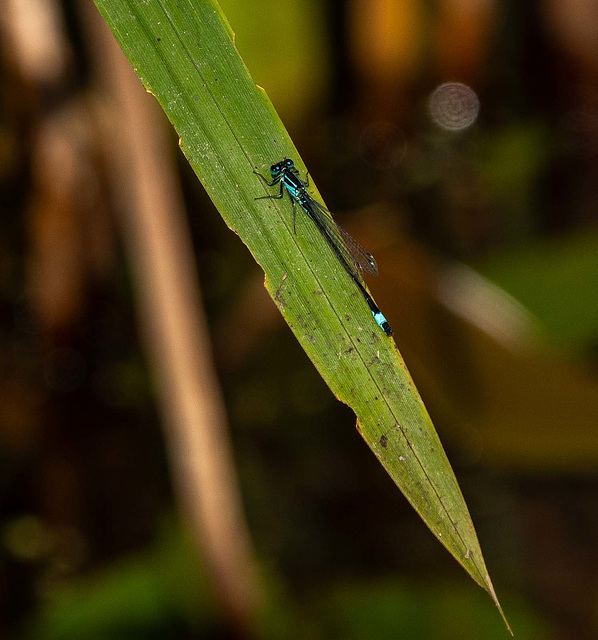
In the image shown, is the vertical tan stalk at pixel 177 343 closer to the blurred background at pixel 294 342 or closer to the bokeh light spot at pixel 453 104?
the blurred background at pixel 294 342

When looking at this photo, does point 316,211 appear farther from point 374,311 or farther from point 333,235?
point 374,311

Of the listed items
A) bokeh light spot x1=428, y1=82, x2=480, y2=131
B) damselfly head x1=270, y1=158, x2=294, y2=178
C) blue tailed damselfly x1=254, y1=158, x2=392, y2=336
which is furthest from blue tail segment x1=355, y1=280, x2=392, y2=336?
bokeh light spot x1=428, y1=82, x2=480, y2=131

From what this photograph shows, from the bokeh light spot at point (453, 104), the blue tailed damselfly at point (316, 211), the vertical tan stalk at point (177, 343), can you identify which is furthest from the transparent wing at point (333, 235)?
the bokeh light spot at point (453, 104)

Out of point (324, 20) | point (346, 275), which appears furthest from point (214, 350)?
point (346, 275)

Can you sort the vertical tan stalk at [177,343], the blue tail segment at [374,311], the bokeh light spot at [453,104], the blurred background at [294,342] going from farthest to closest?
the bokeh light spot at [453,104] → the blurred background at [294,342] → the vertical tan stalk at [177,343] → the blue tail segment at [374,311]

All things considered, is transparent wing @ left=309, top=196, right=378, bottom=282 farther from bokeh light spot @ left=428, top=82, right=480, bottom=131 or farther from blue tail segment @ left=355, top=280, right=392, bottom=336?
bokeh light spot @ left=428, top=82, right=480, bottom=131
